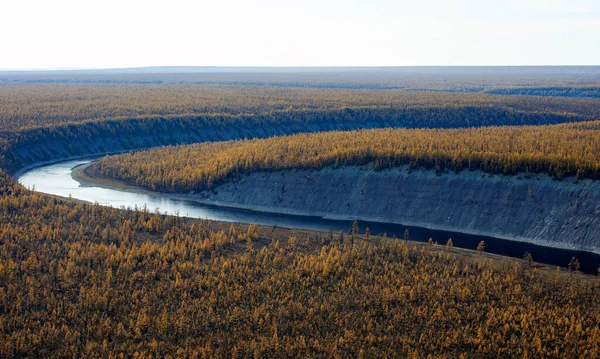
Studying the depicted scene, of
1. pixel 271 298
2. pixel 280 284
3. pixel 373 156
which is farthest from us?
pixel 373 156

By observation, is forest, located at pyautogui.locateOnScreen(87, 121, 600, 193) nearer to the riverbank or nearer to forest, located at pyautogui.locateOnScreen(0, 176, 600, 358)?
the riverbank

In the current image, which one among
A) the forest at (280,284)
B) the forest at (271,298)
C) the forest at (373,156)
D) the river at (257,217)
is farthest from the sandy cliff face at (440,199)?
the forest at (271,298)

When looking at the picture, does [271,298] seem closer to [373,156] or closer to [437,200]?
[437,200]

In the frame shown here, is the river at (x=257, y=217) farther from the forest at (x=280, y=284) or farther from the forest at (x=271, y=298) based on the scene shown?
the forest at (x=271, y=298)

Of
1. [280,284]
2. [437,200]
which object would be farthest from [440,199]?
[280,284]

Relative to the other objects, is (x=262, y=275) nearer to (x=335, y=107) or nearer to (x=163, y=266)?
(x=163, y=266)
